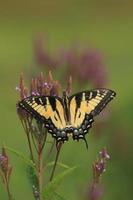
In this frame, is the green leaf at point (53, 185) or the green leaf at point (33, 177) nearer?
the green leaf at point (53, 185)

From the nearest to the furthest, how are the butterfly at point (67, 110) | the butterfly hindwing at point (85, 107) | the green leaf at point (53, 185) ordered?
the green leaf at point (53, 185) < the butterfly at point (67, 110) < the butterfly hindwing at point (85, 107)

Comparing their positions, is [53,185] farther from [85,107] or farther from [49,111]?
[85,107]

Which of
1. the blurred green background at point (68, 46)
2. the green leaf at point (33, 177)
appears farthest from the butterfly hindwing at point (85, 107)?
the blurred green background at point (68, 46)

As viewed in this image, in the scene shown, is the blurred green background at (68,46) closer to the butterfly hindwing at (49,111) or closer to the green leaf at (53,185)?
the butterfly hindwing at (49,111)

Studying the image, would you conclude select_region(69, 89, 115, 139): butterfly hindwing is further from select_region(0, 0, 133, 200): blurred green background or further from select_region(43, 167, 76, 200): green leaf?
select_region(0, 0, 133, 200): blurred green background

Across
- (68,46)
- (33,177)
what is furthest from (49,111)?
(68,46)

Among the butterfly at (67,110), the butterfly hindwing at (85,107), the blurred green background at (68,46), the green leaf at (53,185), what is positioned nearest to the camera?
the green leaf at (53,185)
